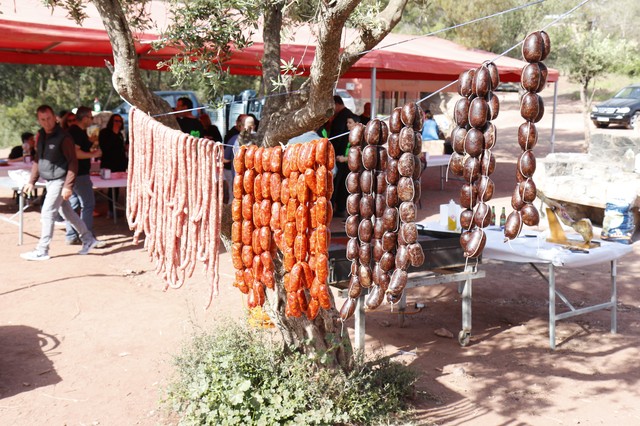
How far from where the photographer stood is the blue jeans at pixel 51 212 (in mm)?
8148

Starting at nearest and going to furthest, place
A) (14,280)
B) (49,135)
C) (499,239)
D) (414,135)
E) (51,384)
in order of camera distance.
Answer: (414,135) → (51,384) → (499,239) → (14,280) → (49,135)

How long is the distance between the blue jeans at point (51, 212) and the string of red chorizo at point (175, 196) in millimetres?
4059

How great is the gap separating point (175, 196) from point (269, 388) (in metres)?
1.32

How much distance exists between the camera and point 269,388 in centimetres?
433

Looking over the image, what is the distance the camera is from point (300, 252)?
365cm

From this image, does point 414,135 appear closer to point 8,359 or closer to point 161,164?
point 161,164

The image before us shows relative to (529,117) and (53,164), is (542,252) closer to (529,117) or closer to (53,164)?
(529,117)

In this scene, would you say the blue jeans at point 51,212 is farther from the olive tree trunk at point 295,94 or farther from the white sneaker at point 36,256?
the olive tree trunk at point 295,94

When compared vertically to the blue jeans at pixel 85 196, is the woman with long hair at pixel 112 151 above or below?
above

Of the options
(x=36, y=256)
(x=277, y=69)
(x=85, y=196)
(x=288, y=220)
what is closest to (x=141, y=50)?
(x=85, y=196)

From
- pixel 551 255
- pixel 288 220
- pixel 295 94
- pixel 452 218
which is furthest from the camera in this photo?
pixel 452 218

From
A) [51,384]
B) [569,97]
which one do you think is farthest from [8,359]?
[569,97]

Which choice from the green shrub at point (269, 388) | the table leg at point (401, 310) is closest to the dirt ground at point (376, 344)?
the table leg at point (401, 310)

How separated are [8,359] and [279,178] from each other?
310cm
